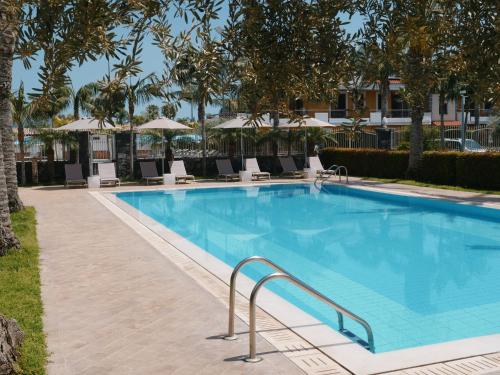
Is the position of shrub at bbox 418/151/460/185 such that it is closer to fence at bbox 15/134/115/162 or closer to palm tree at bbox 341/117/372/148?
fence at bbox 15/134/115/162

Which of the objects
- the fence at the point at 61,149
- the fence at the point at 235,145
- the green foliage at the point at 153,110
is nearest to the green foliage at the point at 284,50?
the green foliage at the point at 153,110

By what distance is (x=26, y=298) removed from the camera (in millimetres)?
6852

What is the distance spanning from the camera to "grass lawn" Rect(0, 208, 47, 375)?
500 centimetres

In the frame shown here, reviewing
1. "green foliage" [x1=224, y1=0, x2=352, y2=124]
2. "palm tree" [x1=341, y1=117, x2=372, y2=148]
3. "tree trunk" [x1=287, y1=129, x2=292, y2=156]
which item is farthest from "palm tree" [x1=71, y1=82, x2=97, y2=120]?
"palm tree" [x1=341, y1=117, x2=372, y2=148]

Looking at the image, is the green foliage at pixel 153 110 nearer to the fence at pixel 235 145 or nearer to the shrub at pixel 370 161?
the fence at pixel 235 145

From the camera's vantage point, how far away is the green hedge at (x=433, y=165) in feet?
61.9

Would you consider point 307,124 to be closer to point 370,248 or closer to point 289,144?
point 370,248

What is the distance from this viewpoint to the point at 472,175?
63.7 ft

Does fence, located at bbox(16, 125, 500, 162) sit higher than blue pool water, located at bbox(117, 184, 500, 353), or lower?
higher

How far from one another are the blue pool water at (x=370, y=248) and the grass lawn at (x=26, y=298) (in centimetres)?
347

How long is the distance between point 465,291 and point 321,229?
571 centimetres

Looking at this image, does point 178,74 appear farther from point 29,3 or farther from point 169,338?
point 169,338

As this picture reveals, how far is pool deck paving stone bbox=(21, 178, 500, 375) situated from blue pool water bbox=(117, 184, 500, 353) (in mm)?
1742

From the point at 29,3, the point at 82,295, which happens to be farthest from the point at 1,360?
the point at 29,3
